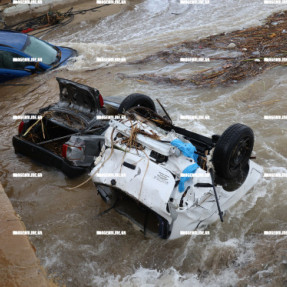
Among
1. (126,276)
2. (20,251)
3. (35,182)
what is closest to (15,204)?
(35,182)

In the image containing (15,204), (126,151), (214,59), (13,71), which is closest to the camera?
(126,151)

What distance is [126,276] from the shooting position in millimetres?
3830

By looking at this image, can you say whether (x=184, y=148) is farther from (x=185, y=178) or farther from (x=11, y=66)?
(x=11, y=66)

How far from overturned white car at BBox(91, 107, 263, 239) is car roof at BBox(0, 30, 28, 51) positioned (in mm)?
5502

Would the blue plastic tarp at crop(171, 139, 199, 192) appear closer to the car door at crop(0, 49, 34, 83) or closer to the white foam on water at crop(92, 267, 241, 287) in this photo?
the white foam on water at crop(92, 267, 241, 287)

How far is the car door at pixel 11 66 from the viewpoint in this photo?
8.08m

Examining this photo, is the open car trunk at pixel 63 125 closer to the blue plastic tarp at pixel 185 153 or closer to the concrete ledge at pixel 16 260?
the concrete ledge at pixel 16 260

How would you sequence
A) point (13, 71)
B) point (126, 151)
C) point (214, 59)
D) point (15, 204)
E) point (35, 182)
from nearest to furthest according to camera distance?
point (126, 151)
point (15, 204)
point (35, 182)
point (13, 71)
point (214, 59)

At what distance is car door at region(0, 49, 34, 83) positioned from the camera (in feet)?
26.5

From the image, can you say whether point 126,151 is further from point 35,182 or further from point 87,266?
point 35,182

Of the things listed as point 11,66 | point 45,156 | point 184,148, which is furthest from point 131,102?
point 11,66

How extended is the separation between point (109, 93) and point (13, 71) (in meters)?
2.60

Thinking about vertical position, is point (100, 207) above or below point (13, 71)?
below

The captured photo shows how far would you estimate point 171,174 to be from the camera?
344 centimetres
